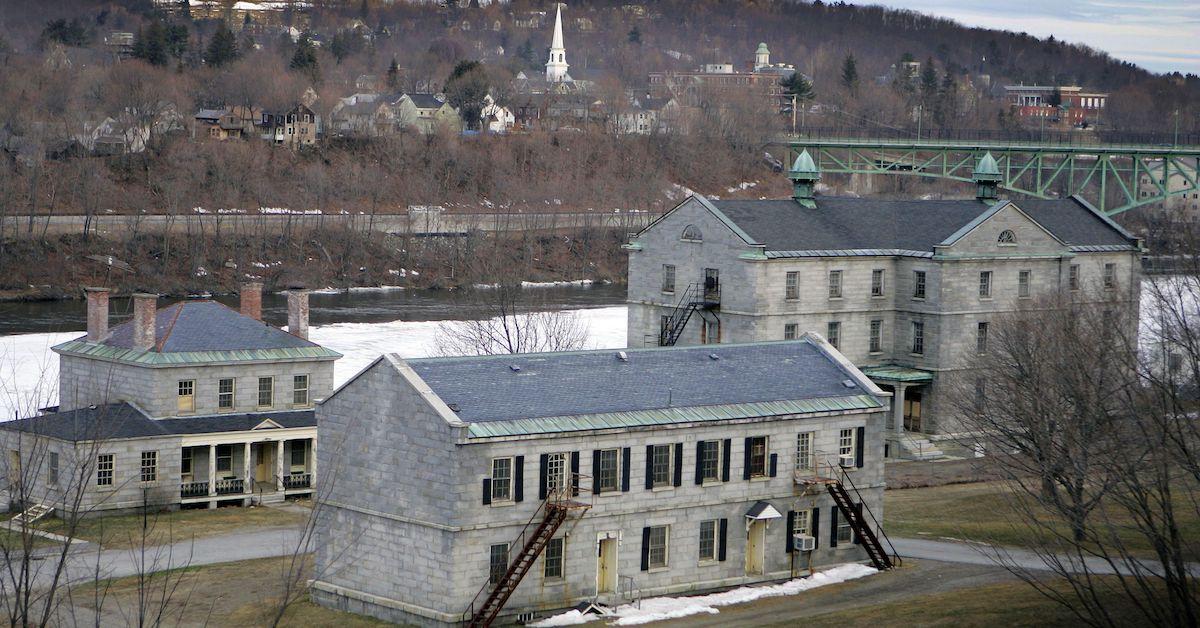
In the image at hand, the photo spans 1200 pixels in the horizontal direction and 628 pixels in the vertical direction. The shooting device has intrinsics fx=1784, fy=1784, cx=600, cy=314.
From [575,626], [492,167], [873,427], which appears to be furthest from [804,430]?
[492,167]

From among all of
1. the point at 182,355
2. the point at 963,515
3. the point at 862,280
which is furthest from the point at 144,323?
the point at 862,280

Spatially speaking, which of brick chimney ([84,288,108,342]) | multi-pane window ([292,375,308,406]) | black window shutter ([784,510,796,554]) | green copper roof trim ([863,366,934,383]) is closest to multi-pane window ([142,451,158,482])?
multi-pane window ([292,375,308,406])

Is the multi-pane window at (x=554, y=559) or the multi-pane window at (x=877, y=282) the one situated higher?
the multi-pane window at (x=877, y=282)

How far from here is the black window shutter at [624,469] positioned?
39812mm

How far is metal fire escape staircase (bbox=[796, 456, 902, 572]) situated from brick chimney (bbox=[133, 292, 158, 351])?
20944 millimetres

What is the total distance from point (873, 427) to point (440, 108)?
156 m

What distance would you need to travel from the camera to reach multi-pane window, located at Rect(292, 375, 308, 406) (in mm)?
54781

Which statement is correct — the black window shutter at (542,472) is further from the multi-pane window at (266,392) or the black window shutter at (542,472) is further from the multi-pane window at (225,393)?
the multi-pane window at (266,392)

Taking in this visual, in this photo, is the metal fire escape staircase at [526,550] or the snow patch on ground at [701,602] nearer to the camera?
the metal fire escape staircase at [526,550]

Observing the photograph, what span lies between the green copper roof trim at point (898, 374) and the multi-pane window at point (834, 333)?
1.51m

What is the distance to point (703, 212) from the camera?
63094 millimetres

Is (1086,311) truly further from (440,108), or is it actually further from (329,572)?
(440,108)

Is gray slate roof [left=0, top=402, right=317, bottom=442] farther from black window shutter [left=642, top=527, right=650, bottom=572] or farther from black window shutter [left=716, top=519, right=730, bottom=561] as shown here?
black window shutter [left=716, top=519, right=730, bottom=561]

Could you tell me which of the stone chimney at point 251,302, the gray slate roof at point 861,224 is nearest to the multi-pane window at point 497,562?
the stone chimney at point 251,302
